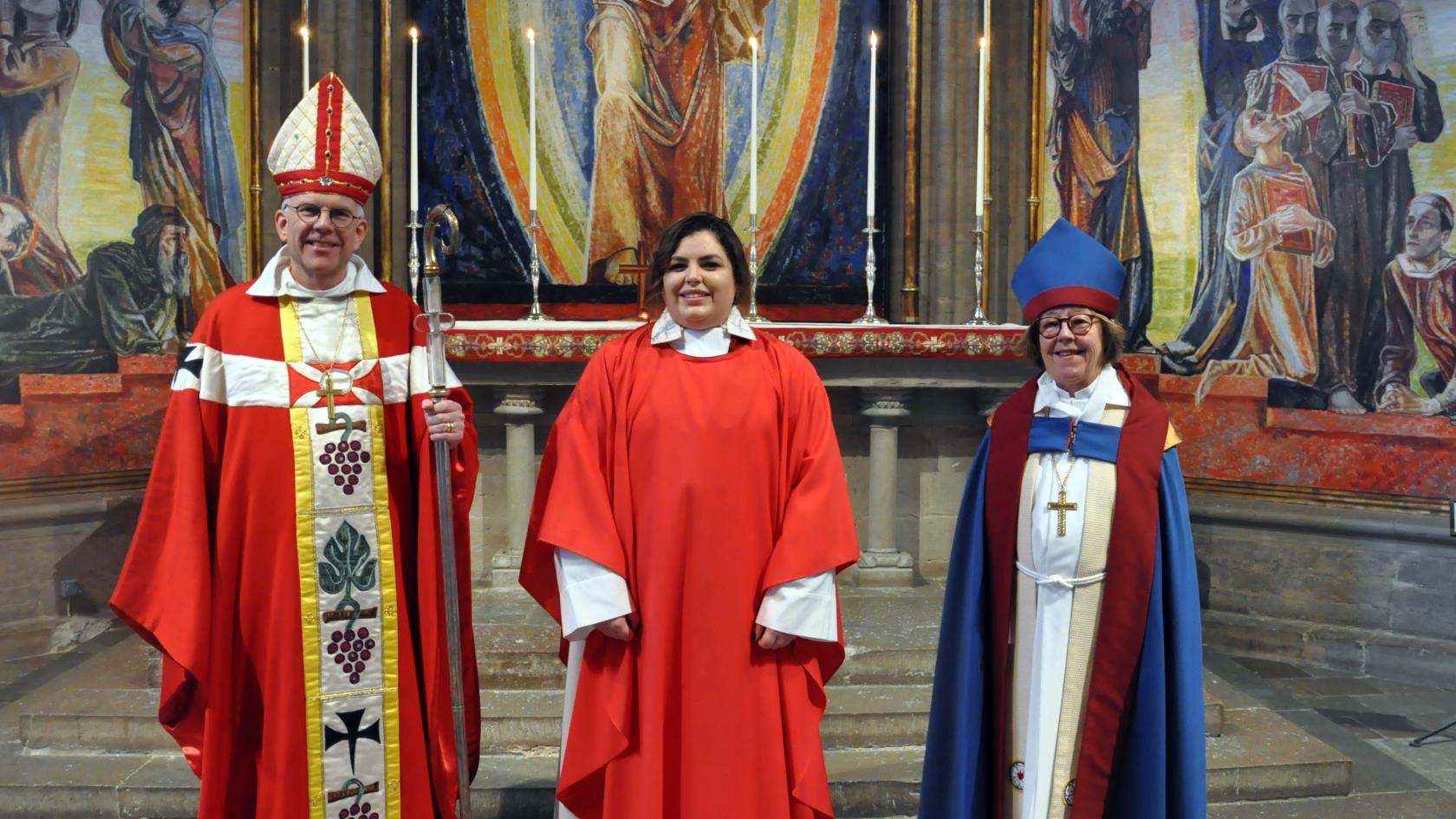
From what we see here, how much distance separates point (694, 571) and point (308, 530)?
92 centimetres

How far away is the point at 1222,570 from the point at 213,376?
5.46 m

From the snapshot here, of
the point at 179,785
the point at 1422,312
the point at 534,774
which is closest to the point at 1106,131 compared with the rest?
the point at 1422,312

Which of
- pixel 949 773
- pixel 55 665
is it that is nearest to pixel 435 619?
pixel 949 773

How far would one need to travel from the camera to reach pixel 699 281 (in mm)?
2697

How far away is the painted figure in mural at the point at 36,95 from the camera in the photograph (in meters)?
5.97

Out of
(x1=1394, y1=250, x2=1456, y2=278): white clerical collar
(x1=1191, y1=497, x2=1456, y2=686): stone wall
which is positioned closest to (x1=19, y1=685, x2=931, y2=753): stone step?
(x1=1191, y1=497, x2=1456, y2=686): stone wall

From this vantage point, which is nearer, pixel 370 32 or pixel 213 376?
pixel 213 376

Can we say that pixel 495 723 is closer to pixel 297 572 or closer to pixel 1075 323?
pixel 297 572

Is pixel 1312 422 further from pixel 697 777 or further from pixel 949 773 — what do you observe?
pixel 697 777

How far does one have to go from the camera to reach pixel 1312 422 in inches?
247

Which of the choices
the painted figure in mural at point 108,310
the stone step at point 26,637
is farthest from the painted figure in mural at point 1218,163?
the stone step at point 26,637

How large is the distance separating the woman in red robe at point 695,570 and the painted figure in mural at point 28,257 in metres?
4.56

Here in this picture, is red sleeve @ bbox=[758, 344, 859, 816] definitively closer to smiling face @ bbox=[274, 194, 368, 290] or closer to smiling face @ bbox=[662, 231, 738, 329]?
smiling face @ bbox=[662, 231, 738, 329]

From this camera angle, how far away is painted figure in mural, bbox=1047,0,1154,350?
6797 millimetres
